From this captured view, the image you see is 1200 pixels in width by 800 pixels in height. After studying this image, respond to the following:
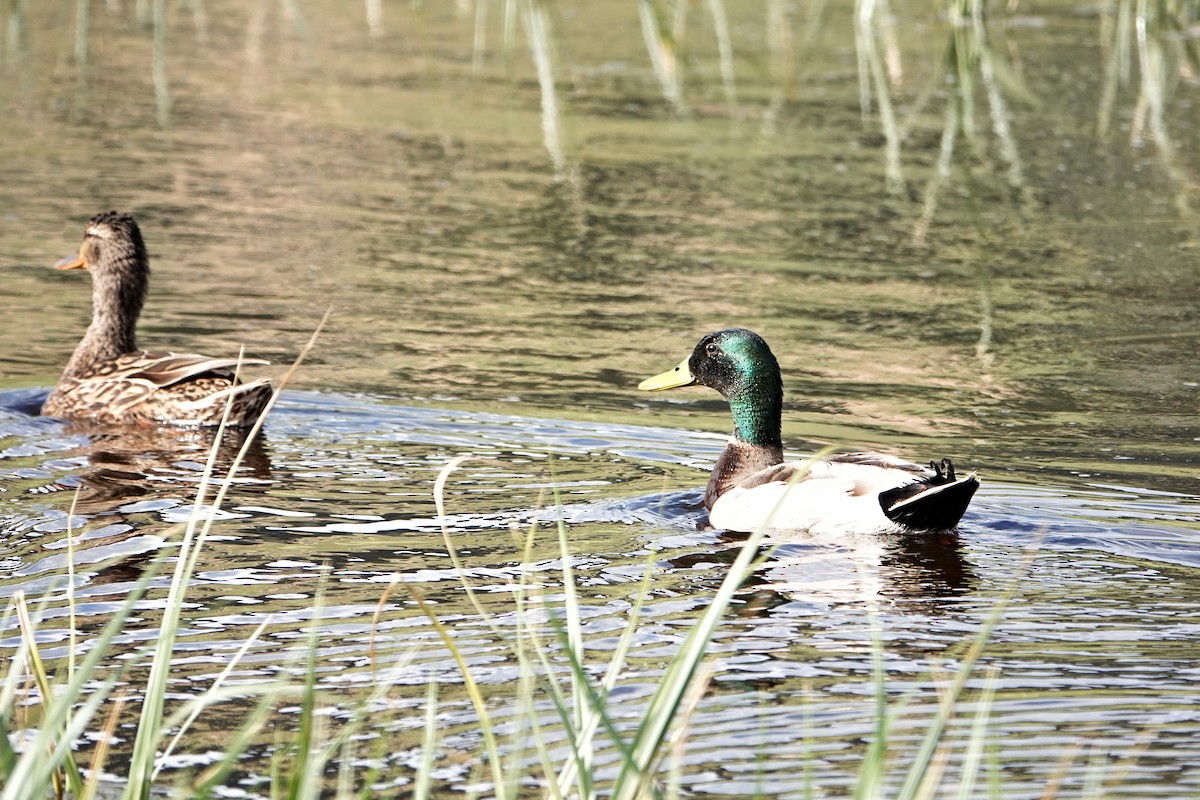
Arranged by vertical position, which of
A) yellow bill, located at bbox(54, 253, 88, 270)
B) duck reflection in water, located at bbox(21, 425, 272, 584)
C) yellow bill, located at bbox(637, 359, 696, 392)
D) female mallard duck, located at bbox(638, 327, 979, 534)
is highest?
yellow bill, located at bbox(54, 253, 88, 270)

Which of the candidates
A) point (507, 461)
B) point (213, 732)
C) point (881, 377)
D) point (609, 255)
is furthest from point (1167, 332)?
point (213, 732)

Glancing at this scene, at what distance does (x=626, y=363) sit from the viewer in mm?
10438

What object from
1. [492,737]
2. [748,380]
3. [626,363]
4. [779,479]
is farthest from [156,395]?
[492,737]

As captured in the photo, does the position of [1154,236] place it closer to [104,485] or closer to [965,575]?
[965,575]

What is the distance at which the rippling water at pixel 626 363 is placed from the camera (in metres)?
5.55

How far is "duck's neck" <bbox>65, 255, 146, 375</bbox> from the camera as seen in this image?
1018 centimetres

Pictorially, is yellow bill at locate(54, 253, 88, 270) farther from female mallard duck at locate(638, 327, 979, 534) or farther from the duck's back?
female mallard duck at locate(638, 327, 979, 534)

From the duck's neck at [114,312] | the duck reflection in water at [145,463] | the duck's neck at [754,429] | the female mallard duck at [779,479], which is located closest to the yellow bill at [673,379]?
the female mallard duck at [779,479]

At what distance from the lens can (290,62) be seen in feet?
69.6

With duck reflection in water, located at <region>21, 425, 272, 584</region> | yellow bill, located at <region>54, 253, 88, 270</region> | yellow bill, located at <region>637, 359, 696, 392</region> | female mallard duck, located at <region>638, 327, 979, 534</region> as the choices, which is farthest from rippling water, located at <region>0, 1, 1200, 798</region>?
yellow bill, located at <region>54, 253, 88, 270</region>

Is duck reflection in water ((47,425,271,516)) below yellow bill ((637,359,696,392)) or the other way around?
below

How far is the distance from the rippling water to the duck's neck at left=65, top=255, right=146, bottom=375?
429 millimetres

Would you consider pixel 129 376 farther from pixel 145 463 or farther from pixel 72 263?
pixel 72 263

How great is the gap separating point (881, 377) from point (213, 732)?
6036 mm
